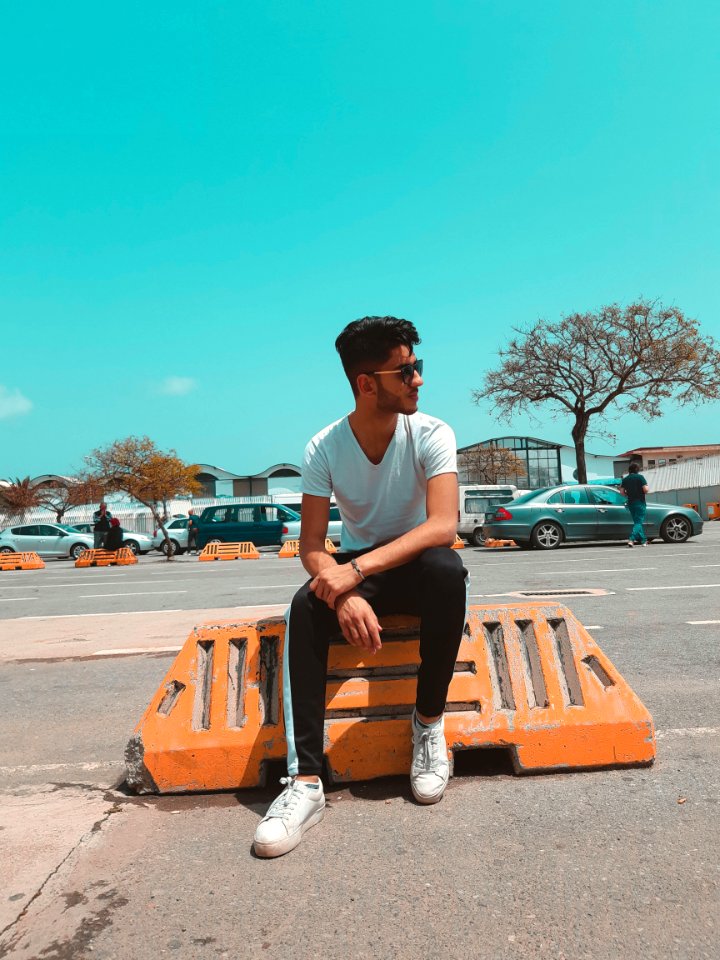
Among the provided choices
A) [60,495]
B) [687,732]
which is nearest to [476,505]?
[687,732]

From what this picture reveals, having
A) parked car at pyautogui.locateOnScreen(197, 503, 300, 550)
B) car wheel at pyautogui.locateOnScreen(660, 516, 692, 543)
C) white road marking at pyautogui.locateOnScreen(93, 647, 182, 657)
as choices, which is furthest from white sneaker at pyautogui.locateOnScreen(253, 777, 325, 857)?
parked car at pyautogui.locateOnScreen(197, 503, 300, 550)

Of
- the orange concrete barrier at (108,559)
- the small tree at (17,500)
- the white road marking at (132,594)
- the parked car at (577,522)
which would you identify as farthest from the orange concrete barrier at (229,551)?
the small tree at (17,500)

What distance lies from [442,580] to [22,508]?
173 feet

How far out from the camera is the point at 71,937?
1765mm

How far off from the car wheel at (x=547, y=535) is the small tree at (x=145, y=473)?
732 inches

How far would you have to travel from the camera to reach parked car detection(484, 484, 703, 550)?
1661 cm

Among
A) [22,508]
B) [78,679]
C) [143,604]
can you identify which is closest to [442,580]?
[78,679]

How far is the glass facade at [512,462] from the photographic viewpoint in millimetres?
56188

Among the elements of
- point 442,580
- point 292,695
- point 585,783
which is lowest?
point 585,783

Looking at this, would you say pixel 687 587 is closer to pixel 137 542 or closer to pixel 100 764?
pixel 100 764

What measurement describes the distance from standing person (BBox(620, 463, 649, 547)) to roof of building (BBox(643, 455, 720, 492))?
33471mm

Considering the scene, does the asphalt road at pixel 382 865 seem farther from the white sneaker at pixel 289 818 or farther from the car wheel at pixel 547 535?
the car wheel at pixel 547 535

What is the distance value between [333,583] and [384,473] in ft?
1.64

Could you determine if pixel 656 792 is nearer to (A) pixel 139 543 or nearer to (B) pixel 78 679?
(B) pixel 78 679
